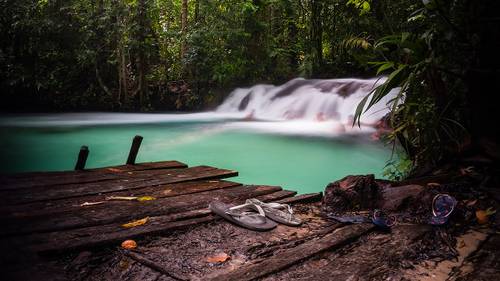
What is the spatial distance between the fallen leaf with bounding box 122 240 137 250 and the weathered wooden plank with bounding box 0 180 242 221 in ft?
2.64

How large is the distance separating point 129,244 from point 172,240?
0.24 metres

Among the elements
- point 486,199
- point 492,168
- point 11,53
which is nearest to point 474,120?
point 492,168

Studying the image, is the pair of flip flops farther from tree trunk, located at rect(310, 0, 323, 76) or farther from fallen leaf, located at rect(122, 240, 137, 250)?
tree trunk, located at rect(310, 0, 323, 76)

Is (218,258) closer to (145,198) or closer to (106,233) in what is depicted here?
(106,233)

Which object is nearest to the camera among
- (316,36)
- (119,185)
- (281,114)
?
(119,185)

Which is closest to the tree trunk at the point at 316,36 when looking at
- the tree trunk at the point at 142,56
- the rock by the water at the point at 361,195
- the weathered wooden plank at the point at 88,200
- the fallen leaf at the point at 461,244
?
the tree trunk at the point at 142,56

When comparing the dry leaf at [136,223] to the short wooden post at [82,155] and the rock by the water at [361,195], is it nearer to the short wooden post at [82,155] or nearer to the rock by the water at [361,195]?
the rock by the water at [361,195]

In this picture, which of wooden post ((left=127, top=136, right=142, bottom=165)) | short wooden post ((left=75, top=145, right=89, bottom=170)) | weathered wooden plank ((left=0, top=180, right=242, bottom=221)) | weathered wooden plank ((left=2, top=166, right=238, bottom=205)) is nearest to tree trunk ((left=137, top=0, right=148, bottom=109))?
wooden post ((left=127, top=136, right=142, bottom=165))

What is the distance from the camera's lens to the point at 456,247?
2266 mm

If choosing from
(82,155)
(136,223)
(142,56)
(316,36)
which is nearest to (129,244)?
(136,223)

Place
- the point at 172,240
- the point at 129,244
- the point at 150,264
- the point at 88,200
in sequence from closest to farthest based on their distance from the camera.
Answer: the point at 150,264
the point at 129,244
the point at 172,240
the point at 88,200

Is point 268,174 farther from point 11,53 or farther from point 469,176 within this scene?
point 11,53

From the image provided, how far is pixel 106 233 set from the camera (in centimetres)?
236

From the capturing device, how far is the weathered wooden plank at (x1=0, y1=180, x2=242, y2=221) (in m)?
2.76
